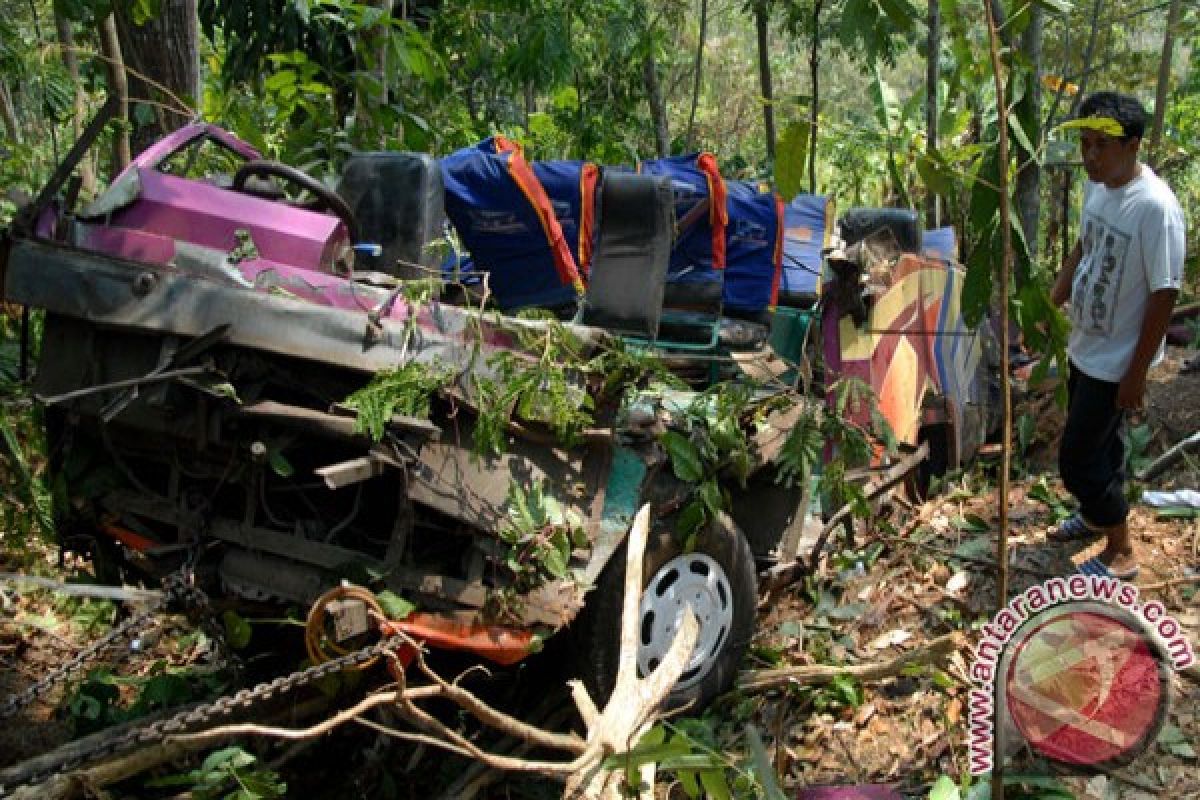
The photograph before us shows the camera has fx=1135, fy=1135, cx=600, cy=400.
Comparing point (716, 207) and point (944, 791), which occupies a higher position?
point (716, 207)

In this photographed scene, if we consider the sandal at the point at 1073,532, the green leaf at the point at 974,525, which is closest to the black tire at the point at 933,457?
the green leaf at the point at 974,525

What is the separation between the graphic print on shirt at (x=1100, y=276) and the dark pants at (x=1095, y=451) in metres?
0.22

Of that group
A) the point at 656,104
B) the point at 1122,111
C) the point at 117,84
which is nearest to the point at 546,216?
the point at 117,84

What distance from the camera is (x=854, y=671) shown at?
432 cm

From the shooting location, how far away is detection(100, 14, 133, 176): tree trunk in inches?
236

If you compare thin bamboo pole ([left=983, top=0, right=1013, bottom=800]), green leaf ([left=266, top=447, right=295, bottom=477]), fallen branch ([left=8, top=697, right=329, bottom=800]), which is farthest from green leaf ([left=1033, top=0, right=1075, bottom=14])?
fallen branch ([left=8, top=697, right=329, bottom=800])

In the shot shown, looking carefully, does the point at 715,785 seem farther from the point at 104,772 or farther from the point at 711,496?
the point at 104,772

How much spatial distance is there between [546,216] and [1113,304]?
2.61 m

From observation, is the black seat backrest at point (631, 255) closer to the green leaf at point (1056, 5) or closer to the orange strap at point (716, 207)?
the orange strap at point (716, 207)

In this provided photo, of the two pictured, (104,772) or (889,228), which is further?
(889,228)

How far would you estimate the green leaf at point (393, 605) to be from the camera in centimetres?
337

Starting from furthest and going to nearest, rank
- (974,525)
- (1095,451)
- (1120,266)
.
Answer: (974,525) < (1095,451) < (1120,266)

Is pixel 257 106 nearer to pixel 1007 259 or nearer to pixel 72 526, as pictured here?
pixel 72 526

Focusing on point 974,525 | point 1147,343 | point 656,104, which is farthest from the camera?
point 656,104
